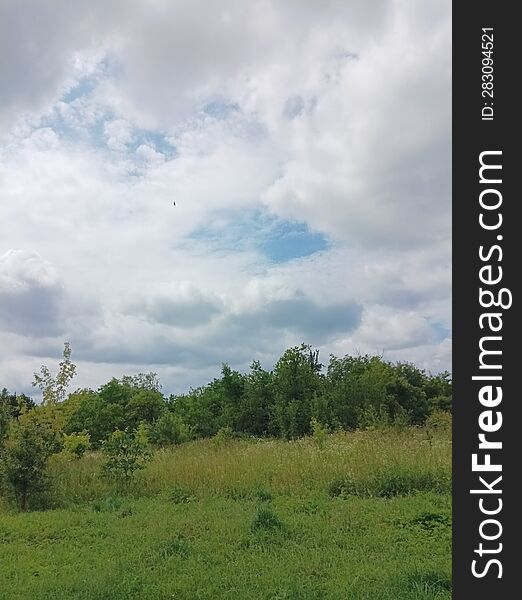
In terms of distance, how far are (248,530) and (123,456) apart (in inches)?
210

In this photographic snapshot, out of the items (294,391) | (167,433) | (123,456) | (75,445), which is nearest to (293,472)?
(123,456)

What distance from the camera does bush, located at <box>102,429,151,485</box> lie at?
12672 millimetres

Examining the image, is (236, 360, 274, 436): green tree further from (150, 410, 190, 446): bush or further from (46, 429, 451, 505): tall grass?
(46, 429, 451, 505): tall grass

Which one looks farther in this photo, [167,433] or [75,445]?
[167,433]

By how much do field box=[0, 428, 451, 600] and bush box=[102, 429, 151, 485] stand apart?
259 millimetres

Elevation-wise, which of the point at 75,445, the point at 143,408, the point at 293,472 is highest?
the point at 143,408

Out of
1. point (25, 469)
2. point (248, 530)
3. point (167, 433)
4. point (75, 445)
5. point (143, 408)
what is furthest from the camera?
point (143, 408)

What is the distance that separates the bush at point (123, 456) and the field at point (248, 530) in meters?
0.26

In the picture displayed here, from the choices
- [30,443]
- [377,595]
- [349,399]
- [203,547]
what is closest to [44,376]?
[30,443]

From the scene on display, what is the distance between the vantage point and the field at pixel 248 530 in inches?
237

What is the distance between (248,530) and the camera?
319 inches

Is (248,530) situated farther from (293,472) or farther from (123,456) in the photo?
(123,456)

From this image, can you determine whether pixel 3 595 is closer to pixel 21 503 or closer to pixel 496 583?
pixel 496 583

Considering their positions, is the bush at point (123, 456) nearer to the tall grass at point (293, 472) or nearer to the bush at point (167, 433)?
the tall grass at point (293, 472)
